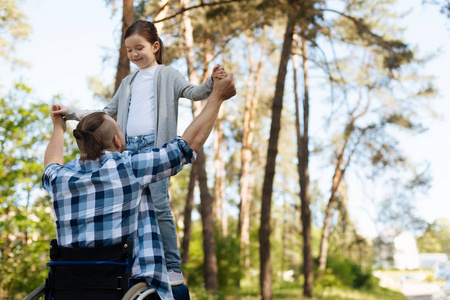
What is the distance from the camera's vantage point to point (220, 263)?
15.3 meters

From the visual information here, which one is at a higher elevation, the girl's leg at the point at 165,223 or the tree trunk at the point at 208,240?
the girl's leg at the point at 165,223

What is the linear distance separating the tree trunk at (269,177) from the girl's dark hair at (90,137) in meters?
7.77

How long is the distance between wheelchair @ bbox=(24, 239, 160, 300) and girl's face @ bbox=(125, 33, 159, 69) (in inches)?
46.0

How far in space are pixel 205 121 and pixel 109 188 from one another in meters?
0.48

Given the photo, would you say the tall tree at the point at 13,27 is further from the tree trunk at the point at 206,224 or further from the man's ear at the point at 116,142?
the man's ear at the point at 116,142

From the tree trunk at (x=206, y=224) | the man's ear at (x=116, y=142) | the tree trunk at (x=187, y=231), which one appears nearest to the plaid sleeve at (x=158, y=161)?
the man's ear at (x=116, y=142)

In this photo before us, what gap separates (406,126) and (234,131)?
9.00 meters

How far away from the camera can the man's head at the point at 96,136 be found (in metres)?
2.25

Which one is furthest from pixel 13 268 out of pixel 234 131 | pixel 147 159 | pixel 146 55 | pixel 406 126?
pixel 234 131

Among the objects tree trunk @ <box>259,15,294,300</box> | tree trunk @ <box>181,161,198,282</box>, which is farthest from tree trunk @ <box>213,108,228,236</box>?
tree trunk @ <box>259,15,294,300</box>

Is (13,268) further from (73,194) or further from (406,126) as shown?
(406,126)

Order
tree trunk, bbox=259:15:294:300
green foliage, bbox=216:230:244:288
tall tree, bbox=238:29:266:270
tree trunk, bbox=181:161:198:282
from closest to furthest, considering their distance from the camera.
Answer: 1. tree trunk, bbox=259:15:294:300
2. tree trunk, bbox=181:161:198:282
3. green foliage, bbox=216:230:244:288
4. tall tree, bbox=238:29:266:270

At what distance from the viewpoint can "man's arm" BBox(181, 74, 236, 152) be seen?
7.45ft

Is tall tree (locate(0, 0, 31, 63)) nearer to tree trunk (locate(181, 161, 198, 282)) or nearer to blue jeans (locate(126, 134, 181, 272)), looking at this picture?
tree trunk (locate(181, 161, 198, 282))
